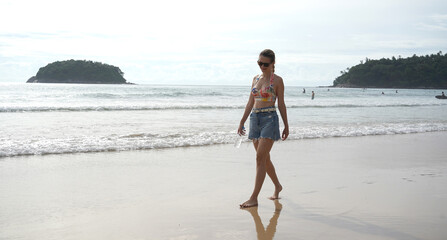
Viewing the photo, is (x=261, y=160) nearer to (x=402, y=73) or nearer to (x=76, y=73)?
(x=76, y=73)

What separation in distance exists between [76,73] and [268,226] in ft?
383

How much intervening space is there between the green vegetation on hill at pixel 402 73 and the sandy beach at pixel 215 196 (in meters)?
140

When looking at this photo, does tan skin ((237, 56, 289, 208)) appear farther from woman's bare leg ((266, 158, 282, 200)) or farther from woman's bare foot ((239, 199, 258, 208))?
woman's bare leg ((266, 158, 282, 200))

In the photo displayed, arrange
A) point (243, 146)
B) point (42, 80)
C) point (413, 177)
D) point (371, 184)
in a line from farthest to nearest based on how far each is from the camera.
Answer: point (42, 80)
point (243, 146)
point (413, 177)
point (371, 184)

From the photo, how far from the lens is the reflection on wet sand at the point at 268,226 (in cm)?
363

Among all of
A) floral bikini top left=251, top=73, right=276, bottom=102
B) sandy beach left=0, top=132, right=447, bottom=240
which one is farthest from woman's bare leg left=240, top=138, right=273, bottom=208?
floral bikini top left=251, top=73, right=276, bottom=102

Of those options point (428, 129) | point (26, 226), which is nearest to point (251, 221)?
point (26, 226)

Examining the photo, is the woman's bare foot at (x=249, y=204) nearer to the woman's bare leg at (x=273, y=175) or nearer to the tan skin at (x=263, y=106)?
the tan skin at (x=263, y=106)

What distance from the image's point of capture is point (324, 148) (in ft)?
29.4

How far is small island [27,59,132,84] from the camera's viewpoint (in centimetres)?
11269

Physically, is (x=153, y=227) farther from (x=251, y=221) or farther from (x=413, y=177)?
(x=413, y=177)

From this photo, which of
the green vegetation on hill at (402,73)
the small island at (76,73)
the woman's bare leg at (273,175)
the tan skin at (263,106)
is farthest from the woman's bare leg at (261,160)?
the green vegetation on hill at (402,73)

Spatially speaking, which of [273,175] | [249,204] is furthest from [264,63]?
[249,204]

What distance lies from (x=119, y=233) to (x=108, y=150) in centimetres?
475
